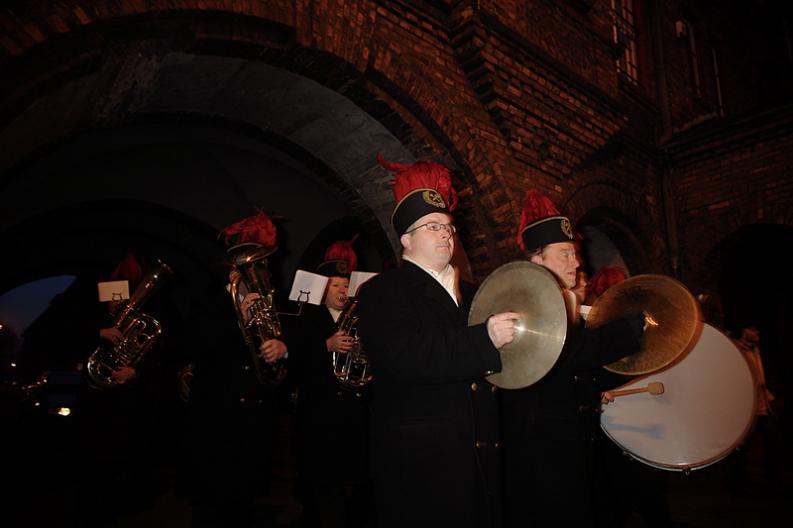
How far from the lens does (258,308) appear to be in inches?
154

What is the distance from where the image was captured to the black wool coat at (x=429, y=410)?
6.45 ft

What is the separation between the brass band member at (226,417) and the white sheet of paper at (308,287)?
1.31ft

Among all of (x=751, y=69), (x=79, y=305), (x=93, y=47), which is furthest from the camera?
(x=79, y=305)

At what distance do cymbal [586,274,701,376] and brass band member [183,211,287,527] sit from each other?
101 inches

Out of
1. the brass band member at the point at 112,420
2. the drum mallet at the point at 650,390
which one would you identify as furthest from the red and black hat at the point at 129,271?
the drum mallet at the point at 650,390

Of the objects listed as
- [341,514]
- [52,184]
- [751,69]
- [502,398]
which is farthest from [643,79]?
[52,184]

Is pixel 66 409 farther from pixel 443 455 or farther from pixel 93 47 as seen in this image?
pixel 443 455

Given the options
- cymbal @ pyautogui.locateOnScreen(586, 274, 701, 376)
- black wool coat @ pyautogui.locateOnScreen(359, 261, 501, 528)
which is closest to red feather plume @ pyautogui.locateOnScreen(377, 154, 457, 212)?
black wool coat @ pyautogui.locateOnScreen(359, 261, 501, 528)

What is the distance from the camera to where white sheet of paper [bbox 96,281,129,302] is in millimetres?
4633

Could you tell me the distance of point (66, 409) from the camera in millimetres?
9672

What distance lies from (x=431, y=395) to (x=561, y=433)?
3.48 feet

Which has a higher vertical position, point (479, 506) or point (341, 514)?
point (479, 506)

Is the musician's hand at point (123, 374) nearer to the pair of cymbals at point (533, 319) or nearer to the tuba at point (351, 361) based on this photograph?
the tuba at point (351, 361)

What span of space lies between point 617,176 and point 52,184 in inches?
419
